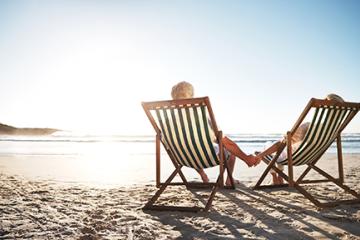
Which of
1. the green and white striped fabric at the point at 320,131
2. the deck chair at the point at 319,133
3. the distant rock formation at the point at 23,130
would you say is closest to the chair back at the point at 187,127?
the deck chair at the point at 319,133

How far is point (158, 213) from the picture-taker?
310cm

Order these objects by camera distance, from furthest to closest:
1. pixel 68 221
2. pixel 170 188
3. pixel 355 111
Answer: pixel 170 188 < pixel 355 111 < pixel 68 221

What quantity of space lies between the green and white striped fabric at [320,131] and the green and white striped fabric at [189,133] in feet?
3.22

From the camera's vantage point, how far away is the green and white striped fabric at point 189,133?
10.5 ft

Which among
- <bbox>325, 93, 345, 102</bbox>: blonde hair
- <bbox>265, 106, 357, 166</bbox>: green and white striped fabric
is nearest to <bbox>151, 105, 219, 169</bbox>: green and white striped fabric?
<bbox>265, 106, 357, 166</bbox>: green and white striped fabric

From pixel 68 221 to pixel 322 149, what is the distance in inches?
110

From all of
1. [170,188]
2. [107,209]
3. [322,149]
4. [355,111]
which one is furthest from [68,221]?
[355,111]

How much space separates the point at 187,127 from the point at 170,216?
0.89 metres

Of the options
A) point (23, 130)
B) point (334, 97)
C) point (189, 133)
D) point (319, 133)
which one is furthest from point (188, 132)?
point (23, 130)

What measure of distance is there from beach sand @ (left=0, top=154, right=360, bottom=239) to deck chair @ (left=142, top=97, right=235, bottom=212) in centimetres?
33

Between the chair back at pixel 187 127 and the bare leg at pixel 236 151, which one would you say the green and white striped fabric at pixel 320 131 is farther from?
the chair back at pixel 187 127

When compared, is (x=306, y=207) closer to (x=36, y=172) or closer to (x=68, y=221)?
(x=68, y=221)

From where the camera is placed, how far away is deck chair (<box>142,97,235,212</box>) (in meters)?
3.13

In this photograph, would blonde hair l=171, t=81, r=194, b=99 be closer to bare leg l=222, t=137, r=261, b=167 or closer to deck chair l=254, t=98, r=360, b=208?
bare leg l=222, t=137, r=261, b=167
